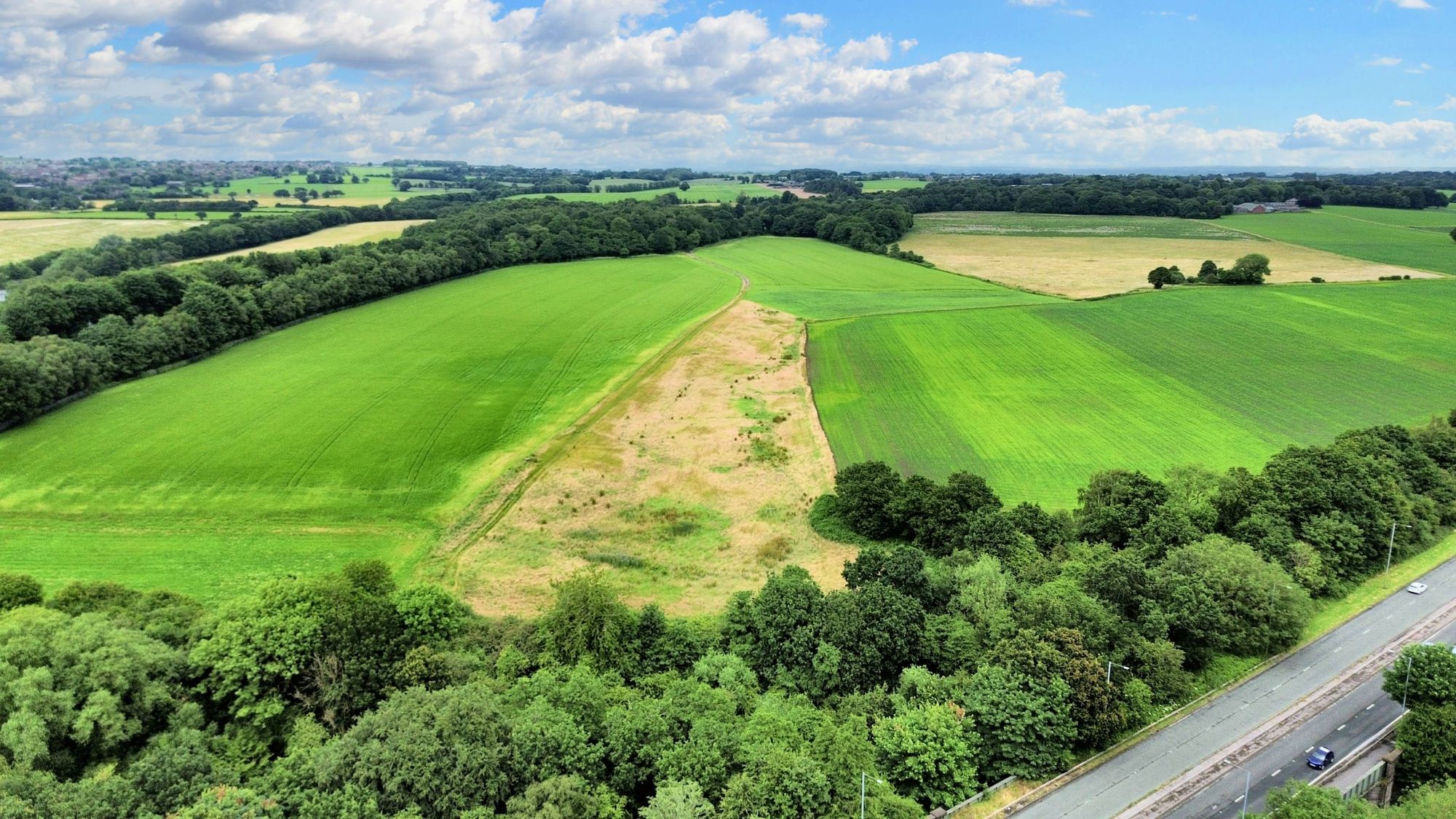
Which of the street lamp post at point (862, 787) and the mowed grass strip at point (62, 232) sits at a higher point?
the mowed grass strip at point (62, 232)

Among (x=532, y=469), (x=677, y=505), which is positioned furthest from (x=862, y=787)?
(x=532, y=469)

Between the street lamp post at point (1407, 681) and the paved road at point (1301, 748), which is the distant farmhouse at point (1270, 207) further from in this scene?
the street lamp post at point (1407, 681)

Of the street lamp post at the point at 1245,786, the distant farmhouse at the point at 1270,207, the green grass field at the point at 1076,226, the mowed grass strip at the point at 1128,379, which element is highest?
the distant farmhouse at the point at 1270,207

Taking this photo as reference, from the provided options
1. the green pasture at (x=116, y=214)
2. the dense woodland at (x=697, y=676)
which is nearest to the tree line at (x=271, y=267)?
the green pasture at (x=116, y=214)

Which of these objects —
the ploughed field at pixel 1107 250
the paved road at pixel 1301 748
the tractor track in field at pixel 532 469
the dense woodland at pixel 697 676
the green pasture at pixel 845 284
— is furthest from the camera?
the ploughed field at pixel 1107 250

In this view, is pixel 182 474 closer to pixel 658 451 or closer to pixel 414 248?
pixel 658 451

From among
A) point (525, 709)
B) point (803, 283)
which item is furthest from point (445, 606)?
point (803, 283)
